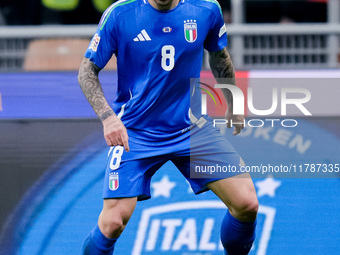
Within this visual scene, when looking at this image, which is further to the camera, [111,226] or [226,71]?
[226,71]

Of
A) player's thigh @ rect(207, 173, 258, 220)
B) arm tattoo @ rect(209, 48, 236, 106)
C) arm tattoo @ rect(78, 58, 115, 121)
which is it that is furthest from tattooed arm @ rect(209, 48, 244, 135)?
arm tattoo @ rect(78, 58, 115, 121)

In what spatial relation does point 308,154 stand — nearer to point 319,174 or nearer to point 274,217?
point 319,174

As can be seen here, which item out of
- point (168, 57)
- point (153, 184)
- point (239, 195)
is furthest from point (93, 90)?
point (153, 184)

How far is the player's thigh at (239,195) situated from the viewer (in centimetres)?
361

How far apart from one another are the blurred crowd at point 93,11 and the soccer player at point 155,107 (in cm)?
367

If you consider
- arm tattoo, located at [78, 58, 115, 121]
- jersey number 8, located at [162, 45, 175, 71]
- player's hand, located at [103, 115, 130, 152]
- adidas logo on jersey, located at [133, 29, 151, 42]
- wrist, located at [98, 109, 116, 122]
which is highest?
adidas logo on jersey, located at [133, 29, 151, 42]

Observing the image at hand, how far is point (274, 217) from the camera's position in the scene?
14.3 ft

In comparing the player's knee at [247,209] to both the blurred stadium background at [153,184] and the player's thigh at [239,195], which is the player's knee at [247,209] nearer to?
the player's thigh at [239,195]

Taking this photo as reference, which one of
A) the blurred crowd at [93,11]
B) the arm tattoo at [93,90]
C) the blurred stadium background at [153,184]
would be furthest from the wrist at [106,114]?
the blurred crowd at [93,11]

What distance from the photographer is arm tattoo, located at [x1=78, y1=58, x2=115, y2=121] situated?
3.50 m

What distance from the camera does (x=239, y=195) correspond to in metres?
3.60

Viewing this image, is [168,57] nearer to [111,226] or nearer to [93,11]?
[111,226]

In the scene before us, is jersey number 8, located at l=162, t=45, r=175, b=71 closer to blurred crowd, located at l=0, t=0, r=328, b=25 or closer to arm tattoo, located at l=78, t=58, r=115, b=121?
arm tattoo, located at l=78, t=58, r=115, b=121

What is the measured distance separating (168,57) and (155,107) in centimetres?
28
